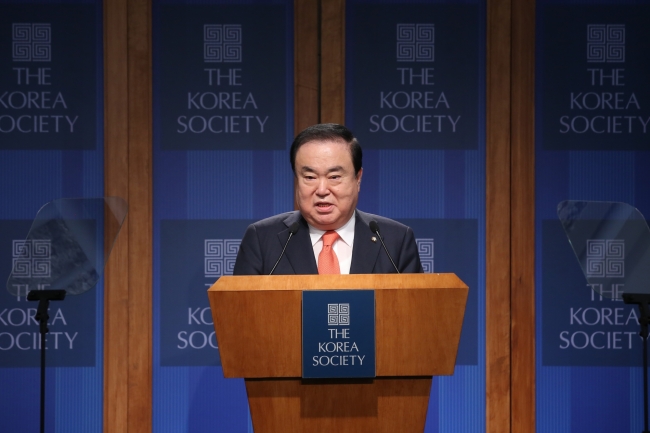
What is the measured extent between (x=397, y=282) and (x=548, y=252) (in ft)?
6.85

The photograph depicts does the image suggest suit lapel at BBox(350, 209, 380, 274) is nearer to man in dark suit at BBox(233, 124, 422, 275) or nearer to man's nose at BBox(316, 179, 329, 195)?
man in dark suit at BBox(233, 124, 422, 275)

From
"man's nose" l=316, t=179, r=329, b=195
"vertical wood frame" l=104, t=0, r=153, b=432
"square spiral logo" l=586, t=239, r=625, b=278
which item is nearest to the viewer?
"man's nose" l=316, t=179, r=329, b=195

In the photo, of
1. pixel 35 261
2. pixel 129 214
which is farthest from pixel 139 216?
pixel 35 261

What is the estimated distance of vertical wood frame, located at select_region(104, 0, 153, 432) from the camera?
342 centimetres

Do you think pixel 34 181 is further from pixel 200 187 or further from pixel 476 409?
pixel 476 409

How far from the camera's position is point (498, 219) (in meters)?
3.48

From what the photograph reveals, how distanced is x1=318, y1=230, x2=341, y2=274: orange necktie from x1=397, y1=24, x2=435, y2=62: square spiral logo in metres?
1.54

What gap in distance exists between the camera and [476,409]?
348cm

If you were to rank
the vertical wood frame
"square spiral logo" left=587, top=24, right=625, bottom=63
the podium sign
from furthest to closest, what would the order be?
"square spiral logo" left=587, top=24, right=625, bottom=63, the vertical wood frame, the podium sign

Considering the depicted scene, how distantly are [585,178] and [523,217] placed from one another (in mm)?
390

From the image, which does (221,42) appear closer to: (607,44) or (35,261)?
(35,261)

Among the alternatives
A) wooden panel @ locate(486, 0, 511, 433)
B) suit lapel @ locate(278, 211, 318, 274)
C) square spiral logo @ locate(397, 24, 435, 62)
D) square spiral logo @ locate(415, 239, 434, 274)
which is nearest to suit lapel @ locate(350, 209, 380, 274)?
suit lapel @ locate(278, 211, 318, 274)

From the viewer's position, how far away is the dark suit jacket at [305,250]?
2.22 m

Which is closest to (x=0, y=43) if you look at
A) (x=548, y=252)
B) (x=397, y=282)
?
(x=397, y=282)
